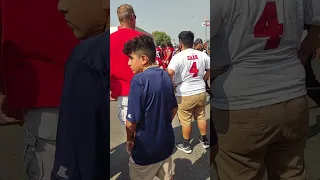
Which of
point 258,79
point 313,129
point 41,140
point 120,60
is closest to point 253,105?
point 258,79

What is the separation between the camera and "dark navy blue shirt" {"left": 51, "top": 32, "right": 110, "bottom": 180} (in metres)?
1.05

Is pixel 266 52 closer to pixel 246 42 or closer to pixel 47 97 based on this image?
pixel 246 42

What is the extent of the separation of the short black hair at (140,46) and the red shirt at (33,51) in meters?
0.22

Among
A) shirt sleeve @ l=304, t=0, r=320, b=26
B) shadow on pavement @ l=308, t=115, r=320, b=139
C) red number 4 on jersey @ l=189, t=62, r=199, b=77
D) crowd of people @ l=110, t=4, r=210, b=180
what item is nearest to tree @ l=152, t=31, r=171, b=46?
crowd of people @ l=110, t=4, r=210, b=180

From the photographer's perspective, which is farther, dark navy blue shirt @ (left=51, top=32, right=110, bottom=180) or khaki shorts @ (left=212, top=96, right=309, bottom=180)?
khaki shorts @ (left=212, top=96, right=309, bottom=180)

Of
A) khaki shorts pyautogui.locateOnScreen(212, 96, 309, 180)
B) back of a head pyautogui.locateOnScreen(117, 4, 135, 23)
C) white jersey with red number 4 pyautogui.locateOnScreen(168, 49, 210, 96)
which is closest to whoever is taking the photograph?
back of a head pyautogui.locateOnScreen(117, 4, 135, 23)

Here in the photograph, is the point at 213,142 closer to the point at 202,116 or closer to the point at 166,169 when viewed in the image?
the point at 202,116

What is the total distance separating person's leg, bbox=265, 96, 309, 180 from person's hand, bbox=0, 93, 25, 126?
1.04 metres

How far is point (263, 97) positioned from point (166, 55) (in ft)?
1.39

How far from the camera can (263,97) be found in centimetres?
117

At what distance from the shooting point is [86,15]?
1037 mm

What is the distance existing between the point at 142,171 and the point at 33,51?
1.98ft

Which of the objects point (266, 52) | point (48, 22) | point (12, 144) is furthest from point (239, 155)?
point (12, 144)

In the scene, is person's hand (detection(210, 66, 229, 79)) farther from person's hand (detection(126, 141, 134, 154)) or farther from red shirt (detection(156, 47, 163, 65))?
person's hand (detection(126, 141, 134, 154))
